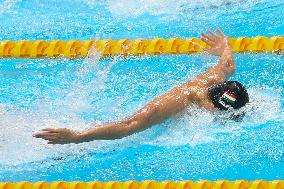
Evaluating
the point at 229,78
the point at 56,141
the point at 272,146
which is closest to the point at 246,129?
the point at 272,146

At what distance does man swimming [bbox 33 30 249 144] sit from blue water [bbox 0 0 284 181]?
0.11m

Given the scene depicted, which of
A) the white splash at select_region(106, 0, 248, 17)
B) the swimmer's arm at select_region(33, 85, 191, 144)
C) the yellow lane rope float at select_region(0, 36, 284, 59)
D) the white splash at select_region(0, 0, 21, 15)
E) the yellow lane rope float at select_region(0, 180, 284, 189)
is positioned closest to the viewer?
the swimmer's arm at select_region(33, 85, 191, 144)

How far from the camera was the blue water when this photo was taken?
443cm

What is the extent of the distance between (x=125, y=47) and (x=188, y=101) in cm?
124

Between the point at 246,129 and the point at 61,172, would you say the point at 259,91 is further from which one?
the point at 61,172

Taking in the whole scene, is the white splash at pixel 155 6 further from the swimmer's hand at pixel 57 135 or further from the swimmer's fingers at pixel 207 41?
the swimmer's hand at pixel 57 135

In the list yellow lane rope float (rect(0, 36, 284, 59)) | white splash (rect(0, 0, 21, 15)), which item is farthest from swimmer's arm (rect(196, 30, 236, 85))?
white splash (rect(0, 0, 21, 15))

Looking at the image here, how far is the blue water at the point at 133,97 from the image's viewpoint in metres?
4.43

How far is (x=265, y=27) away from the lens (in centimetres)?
616

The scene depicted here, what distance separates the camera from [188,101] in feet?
15.3

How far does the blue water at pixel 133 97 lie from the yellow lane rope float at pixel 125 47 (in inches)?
3.0

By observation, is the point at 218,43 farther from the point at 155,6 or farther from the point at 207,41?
the point at 155,6

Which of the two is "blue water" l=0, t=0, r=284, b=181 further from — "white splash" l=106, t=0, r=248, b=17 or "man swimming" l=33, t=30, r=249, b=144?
"man swimming" l=33, t=30, r=249, b=144

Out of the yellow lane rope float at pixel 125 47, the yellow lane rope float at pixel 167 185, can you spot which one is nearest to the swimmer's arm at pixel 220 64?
the yellow lane rope float at pixel 125 47
